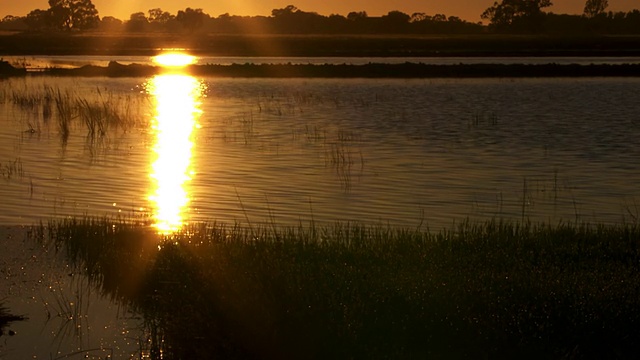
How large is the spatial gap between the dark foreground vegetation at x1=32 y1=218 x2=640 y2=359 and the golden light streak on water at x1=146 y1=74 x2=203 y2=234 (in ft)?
11.4

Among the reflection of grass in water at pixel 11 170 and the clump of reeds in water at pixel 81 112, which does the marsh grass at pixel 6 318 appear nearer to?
the reflection of grass in water at pixel 11 170

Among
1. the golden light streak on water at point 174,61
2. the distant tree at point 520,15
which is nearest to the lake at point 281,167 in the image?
the golden light streak on water at point 174,61

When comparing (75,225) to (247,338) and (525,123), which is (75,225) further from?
(525,123)

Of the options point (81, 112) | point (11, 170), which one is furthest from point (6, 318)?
point (81, 112)

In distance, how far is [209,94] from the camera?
166 feet

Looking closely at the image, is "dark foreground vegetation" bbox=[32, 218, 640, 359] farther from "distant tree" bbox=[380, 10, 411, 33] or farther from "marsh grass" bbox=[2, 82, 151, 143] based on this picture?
"distant tree" bbox=[380, 10, 411, 33]

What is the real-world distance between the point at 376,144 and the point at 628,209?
11938mm

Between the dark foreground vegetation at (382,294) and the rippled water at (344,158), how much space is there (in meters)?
3.84

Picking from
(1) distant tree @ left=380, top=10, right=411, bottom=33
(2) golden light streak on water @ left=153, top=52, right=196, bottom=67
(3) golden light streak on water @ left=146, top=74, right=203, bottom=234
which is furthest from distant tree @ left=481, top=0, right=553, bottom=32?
(3) golden light streak on water @ left=146, top=74, right=203, bottom=234

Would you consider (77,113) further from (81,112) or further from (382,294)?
(382,294)

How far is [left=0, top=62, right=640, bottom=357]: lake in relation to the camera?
12414 millimetres

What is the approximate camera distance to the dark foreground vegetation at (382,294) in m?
9.04

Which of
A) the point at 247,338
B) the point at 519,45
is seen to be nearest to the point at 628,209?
the point at 247,338

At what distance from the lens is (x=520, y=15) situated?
179 metres
